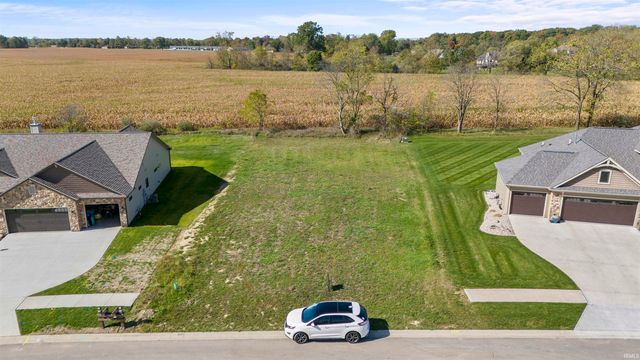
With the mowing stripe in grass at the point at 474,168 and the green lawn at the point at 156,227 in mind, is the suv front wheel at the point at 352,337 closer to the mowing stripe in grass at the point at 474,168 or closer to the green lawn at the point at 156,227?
the green lawn at the point at 156,227

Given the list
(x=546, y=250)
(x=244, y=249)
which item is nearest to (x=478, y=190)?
(x=546, y=250)

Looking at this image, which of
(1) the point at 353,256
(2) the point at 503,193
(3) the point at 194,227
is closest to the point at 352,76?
(2) the point at 503,193

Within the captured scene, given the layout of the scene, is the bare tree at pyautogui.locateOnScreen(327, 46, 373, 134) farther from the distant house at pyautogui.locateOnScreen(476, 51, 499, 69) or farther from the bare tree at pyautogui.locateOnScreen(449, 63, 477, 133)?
the distant house at pyautogui.locateOnScreen(476, 51, 499, 69)

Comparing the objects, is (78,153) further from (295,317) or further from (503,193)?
(503,193)

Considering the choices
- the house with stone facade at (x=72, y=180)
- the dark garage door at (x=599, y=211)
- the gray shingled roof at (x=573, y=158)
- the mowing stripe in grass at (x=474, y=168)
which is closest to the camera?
the house with stone facade at (x=72, y=180)

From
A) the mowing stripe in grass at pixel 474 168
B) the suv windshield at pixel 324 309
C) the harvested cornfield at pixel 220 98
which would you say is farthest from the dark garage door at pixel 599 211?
the harvested cornfield at pixel 220 98

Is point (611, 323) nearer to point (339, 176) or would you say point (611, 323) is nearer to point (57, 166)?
point (339, 176)
